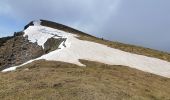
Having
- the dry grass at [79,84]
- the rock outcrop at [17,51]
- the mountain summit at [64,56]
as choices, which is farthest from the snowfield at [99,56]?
the dry grass at [79,84]

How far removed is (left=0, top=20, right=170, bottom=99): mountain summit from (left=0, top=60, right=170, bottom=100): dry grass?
1.92ft

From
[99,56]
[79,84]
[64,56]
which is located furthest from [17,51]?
[79,84]

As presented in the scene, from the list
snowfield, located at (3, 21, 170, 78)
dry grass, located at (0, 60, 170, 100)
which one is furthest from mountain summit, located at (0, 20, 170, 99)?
dry grass, located at (0, 60, 170, 100)

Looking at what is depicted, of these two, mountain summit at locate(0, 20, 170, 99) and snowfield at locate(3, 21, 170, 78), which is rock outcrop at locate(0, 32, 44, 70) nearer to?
mountain summit at locate(0, 20, 170, 99)

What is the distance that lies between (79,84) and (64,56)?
17.6 m

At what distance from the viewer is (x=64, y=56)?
59531 millimetres

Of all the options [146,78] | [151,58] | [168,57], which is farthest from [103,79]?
[168,57]

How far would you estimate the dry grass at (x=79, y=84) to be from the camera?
39.5 metres

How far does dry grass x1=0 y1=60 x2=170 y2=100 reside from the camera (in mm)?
39469

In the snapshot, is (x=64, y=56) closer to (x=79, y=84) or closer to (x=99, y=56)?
(x=99, y=56)

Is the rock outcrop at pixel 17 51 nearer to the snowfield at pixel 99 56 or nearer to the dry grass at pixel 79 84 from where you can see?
the snowfield at pixel 99 56

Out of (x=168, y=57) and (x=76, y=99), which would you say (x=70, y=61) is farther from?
(x=168, y=57)

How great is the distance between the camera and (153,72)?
63156 millimetres

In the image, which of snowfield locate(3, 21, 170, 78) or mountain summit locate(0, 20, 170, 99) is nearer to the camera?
mountain summit locate(0, 20, 170, 99)
